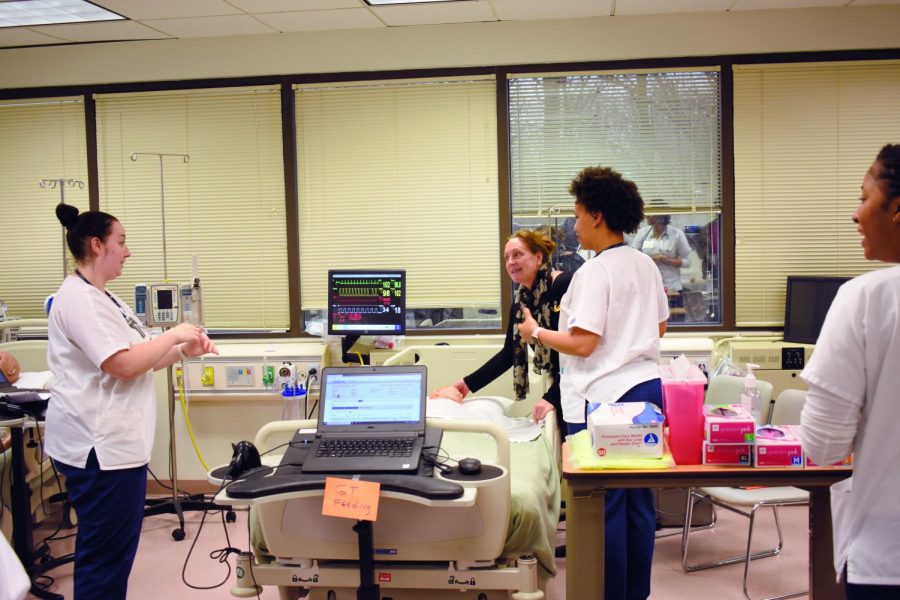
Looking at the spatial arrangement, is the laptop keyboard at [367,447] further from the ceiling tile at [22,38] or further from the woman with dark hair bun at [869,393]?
the ceiling tile at [22,38]

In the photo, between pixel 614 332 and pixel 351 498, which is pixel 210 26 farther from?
pixel 351 498

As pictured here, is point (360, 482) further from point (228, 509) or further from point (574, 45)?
point (574, 45)

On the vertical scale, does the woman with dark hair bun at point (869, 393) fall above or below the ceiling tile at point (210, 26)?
below

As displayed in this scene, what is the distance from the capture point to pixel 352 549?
221 cm

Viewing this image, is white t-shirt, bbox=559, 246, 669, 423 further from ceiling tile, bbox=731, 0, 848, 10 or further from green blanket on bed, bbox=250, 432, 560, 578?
ceiling tile, bbox=731, 0, 848, 10

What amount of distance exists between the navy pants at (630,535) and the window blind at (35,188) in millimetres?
3561

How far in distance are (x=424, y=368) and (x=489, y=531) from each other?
0.51 m

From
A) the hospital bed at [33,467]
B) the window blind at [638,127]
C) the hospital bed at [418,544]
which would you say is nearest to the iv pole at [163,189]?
the hospital bed at [33,467]

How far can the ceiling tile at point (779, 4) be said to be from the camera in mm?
3921

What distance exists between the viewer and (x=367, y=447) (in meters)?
2.12

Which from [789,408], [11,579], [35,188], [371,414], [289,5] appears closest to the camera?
[11,579]

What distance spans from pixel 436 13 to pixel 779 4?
1795mm

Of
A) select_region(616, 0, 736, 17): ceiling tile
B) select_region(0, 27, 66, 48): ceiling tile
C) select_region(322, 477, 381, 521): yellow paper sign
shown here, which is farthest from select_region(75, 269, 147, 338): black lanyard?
select_region(616, 0, 736, 17): ceiling tile

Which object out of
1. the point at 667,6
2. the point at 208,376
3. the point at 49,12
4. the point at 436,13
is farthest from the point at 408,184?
the point at 49,12
